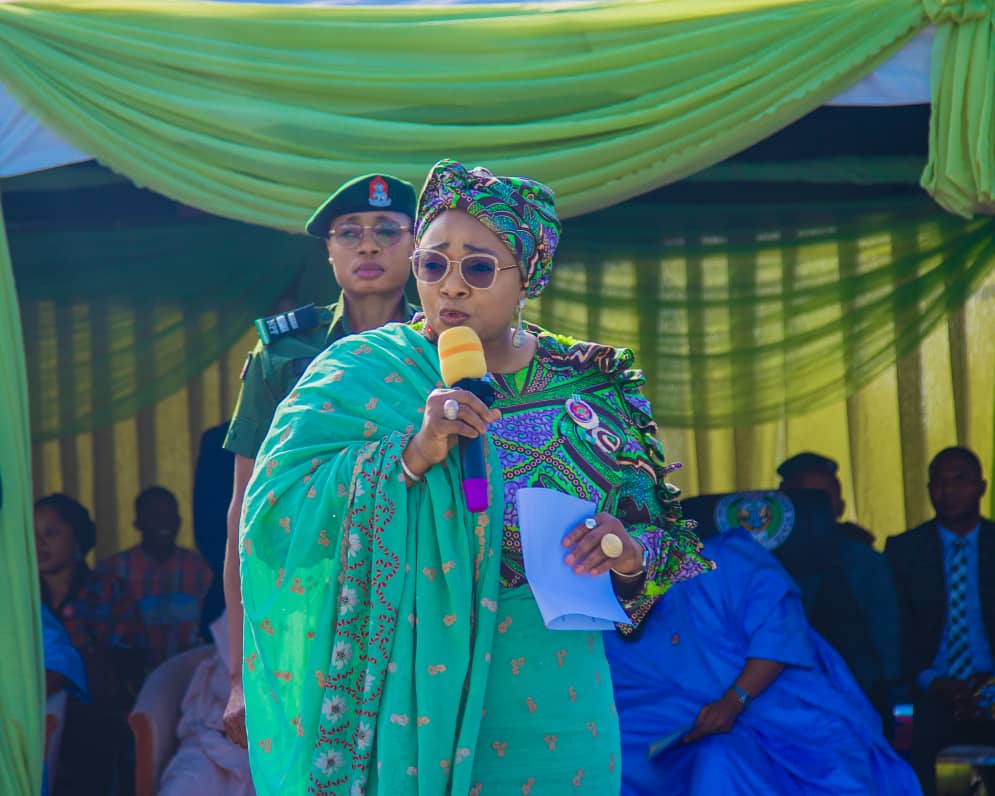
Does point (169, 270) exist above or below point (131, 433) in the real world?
above

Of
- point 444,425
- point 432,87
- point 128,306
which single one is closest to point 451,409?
point 444,425

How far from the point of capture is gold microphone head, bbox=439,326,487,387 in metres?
2.36

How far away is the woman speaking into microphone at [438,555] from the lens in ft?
7.94

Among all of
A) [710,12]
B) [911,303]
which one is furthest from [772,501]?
[710,12]

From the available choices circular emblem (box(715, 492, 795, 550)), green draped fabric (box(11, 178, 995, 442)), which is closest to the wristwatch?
circular emblem (box(715, 492, 795, 550))

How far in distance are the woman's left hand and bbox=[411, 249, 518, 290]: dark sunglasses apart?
1.59ft

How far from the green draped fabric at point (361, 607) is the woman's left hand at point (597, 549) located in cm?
13

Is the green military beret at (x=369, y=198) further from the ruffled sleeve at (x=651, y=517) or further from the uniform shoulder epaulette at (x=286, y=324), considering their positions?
the ruffled sleeve at (x=651, y=517)

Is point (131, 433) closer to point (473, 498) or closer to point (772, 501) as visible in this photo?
point (772, 501)

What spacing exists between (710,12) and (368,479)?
2.87 metres

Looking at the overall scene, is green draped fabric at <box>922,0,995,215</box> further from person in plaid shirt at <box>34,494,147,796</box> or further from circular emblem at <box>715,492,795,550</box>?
person in plaid shirt at <box>34,494,147,796</box>

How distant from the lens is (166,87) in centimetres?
474

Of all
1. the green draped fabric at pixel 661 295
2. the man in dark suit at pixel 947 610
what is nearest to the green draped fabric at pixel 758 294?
the green draped fabric at pixel 661 295

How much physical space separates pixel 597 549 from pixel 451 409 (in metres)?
0.39
